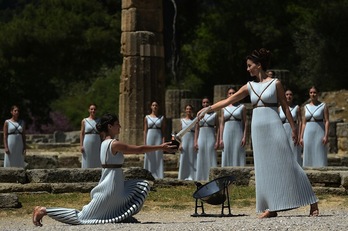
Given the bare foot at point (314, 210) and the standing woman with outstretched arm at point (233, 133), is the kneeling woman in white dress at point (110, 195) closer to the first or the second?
the bare foot at point (314, 210)

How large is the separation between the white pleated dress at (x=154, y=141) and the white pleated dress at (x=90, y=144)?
1.10 metres

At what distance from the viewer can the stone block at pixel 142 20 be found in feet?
87.2

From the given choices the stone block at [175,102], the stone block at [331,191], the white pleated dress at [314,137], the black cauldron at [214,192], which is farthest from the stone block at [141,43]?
the black cauldron at [214,192]

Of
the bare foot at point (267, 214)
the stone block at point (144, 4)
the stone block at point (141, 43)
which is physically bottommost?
the bare foot at point (267, 214)

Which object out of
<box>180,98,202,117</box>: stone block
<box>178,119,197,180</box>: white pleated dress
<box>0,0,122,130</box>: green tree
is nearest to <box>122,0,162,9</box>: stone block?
<box>178,119,197,180</box>: white pleated dress

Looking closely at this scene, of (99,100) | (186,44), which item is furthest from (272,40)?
(99,100)

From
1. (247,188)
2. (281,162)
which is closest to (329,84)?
(247,188)

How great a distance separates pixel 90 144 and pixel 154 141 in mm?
1395

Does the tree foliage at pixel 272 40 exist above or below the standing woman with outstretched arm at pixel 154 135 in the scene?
above

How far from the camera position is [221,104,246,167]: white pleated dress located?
19.5 m

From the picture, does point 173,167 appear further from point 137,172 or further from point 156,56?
point 137,172

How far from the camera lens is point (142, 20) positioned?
26625mm

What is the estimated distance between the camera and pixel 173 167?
2434cm

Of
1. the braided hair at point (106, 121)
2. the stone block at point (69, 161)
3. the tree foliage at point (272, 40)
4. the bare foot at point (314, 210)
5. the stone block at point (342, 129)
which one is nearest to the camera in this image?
the bare foot at point (314, 210)
